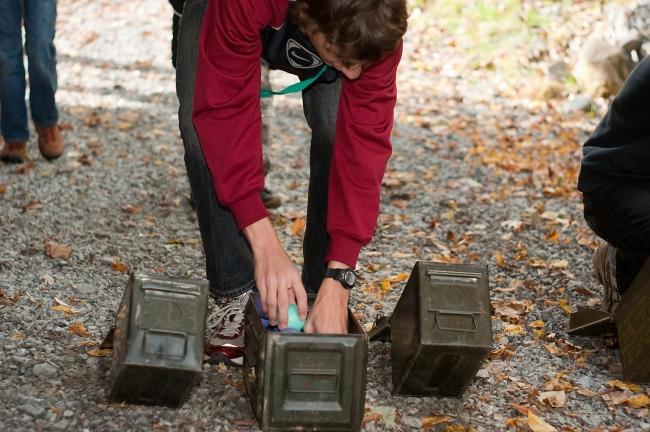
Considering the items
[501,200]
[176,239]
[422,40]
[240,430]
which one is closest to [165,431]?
[240,430]

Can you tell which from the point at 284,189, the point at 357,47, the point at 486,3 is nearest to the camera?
the point at 357,47

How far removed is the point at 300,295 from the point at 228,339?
0.48 m

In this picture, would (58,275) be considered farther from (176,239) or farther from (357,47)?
(357,47)

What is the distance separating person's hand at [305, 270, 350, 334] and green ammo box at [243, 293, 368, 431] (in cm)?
11

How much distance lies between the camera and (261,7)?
97.8 inches

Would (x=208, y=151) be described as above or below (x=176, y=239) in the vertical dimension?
above

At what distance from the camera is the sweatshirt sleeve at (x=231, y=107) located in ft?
8.37

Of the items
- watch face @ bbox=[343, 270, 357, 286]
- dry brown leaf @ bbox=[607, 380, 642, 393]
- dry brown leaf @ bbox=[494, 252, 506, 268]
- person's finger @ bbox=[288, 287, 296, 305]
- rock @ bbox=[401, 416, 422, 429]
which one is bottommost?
dry brown leaf @ bbox=[494, 252, 506, 268]

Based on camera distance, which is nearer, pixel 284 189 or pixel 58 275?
pixel 58 275

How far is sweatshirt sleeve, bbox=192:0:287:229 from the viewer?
8.37ft

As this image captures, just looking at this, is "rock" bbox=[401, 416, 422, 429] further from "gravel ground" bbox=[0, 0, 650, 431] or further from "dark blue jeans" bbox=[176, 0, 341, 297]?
"dark blue jeans" bbox=[176, 0, 341, 297]

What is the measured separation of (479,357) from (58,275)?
2.00m

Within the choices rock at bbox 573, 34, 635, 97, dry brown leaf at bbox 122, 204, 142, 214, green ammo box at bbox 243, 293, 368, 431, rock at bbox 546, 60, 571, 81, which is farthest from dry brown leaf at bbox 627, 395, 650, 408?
rock at bbox 546, 60, 571, 81

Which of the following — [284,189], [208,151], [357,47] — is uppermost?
[357,47]
